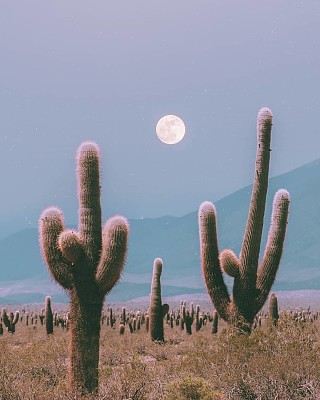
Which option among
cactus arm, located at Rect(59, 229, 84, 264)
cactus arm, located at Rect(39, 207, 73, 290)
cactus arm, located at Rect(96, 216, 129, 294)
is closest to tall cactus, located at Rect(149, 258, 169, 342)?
cactus arm, located at Rect(39, 207, 73, 290)

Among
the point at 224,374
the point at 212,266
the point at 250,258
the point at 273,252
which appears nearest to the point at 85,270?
the point at 224,374

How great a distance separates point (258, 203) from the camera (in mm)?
15461

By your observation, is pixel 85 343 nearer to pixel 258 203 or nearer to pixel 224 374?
pixel 224 374

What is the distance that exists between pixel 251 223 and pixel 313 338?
10.8 ft

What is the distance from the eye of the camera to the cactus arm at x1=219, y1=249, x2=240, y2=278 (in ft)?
49.4

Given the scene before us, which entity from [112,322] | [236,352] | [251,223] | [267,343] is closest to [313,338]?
[267,343]

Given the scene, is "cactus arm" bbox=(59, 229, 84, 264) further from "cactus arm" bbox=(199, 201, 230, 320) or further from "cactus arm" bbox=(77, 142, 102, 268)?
"cactus arm" bbox=(199, 201, 230, 320)

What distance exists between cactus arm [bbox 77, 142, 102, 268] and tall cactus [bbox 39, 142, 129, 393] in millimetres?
21

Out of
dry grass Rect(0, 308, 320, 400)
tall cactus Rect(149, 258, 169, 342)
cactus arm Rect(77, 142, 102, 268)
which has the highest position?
cactus arm Rect(77, 142, 102, 268)

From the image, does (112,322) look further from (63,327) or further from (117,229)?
(117,229)

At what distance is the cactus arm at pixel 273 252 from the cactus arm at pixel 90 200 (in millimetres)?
4704

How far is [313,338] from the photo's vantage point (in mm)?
13633

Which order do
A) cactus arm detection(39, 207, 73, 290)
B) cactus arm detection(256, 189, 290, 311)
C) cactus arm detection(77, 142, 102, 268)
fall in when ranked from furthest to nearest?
cactus arm detection(256, 189, 290, 311)
cactus arm detection(77, 142, 102, 268)
cactus arm detection(39, 207, 73, 290)

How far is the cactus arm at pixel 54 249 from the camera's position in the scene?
12445 mm
